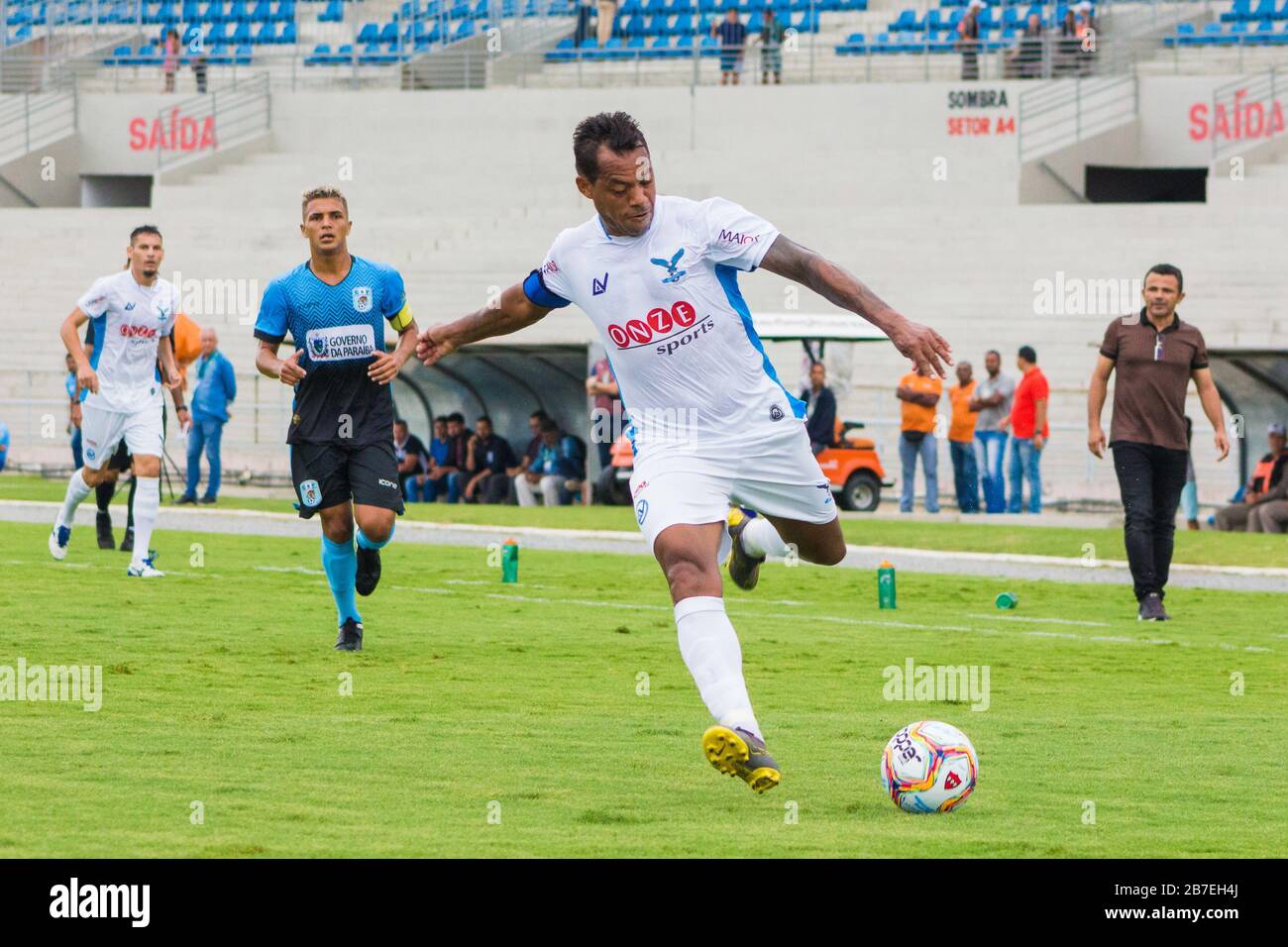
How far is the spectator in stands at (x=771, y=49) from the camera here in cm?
3784

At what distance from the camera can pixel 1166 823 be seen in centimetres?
650

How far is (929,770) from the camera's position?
6.72 m

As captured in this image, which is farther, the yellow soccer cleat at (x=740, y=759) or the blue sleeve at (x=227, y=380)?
the blue sleeve at (x=227, y=380)

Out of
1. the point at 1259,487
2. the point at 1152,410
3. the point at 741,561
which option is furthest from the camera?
the point at 1259,487

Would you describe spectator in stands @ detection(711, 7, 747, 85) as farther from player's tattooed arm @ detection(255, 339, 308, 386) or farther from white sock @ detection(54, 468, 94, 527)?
player's tattooed arm @ detection(255, 339, 308, 386)

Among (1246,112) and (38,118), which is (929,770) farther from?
(38,118)

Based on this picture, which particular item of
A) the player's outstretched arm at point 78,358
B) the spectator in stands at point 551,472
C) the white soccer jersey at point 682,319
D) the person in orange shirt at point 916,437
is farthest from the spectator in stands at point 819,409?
the white soccer jersey at point 682,319

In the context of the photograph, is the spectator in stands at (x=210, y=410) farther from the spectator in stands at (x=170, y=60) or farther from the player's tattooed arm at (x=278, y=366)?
the spectator in stands at (x=170, y=60)

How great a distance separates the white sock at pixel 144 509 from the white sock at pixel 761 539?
6478mm

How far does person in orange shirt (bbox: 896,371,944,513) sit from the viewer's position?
25297 mm

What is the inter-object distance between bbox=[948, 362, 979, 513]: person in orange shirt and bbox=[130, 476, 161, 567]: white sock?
42.2ft

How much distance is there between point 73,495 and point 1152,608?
27.2 ft

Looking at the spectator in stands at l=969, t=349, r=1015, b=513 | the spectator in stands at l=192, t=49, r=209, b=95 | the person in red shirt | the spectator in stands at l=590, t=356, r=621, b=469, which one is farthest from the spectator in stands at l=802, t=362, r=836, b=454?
the spectator in stands at l=192, t=49, r=209, b=95

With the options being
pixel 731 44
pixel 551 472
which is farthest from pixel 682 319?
pixel 731 44
